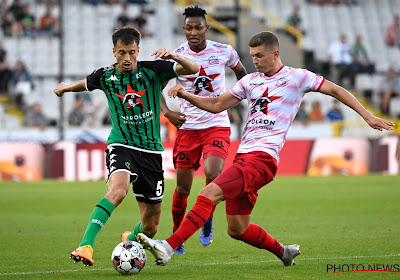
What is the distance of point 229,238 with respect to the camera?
974 centimetres

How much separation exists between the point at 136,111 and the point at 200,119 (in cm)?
177

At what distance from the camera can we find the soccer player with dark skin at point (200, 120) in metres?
9.02

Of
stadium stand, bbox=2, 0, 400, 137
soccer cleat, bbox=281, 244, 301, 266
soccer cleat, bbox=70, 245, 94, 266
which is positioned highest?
stadium stand, bbox=2, 0, 400, 137

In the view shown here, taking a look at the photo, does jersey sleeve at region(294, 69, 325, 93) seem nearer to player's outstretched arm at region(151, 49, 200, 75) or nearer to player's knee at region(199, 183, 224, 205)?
player's outstretched arm at region(151, 49, 200, 75)

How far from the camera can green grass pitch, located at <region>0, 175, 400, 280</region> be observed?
6934mm

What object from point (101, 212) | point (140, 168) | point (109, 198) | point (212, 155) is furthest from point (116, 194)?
point (212, 155)

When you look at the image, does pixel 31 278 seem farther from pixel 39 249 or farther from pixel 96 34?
pixel 96 34

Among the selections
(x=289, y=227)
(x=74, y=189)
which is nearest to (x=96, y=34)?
(x=74, y=189)

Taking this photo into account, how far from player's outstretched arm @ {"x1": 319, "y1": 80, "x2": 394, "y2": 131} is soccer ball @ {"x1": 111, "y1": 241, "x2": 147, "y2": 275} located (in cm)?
225

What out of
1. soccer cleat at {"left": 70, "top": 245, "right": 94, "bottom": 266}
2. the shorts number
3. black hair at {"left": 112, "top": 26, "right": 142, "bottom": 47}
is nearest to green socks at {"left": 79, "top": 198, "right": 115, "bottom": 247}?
soccer cleat at {"left": 70, "top": 245, "right": 94, "bottom": 266}

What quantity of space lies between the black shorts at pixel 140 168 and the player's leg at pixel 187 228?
3.19 ft

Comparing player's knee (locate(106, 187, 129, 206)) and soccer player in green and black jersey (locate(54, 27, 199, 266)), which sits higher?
soccer player in green and black jersey (locate(54, 27, 199, 266))

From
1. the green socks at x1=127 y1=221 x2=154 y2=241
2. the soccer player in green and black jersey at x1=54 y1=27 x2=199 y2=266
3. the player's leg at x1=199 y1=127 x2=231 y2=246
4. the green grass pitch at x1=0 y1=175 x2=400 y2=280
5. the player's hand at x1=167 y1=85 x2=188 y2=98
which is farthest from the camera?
the player's leg at x1=199 y1=127 x2=231 y2=246

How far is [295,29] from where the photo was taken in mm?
31641
